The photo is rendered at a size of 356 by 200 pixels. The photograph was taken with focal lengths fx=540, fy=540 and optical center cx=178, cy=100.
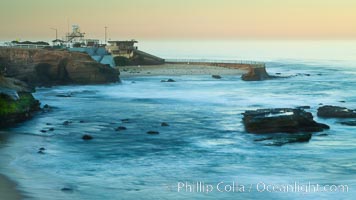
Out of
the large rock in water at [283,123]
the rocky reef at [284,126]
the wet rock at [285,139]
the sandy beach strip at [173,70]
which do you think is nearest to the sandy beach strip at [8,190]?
the wet rock at [285,139]

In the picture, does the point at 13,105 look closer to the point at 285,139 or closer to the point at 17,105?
the point at 17,105

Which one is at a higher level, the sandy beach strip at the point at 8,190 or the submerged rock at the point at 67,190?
the sandy beach strip at the point at 8,190

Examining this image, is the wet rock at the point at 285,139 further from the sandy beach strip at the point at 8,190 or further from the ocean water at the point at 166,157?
the sandy beach strip at the point at 8,190

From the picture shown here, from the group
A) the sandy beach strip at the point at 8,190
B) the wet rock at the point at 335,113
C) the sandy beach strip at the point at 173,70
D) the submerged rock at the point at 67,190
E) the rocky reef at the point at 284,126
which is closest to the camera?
the sandy beach strip at the point at 8,190

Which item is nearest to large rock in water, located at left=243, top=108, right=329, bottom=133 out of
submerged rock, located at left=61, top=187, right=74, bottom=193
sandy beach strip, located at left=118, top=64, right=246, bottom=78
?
submerged rock, located at left=61, top=187, right=74, bottom=193

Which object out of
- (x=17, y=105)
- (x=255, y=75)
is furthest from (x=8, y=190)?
(x=255, y=75)

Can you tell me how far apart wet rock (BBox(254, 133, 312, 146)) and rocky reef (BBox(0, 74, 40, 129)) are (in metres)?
18.8

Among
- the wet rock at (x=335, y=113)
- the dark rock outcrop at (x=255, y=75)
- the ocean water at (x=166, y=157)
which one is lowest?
the ocean water at (x=166, y=157)

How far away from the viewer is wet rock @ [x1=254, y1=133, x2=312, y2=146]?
3450cm

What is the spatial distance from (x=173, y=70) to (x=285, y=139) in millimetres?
68111

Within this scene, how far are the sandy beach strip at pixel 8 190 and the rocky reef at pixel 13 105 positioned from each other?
56.3ft

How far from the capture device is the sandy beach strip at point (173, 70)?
319 feet

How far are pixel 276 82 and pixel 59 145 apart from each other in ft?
199

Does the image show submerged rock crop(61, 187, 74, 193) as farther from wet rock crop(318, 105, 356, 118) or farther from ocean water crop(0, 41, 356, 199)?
wet rock crop(318, 105, 356, 118)
